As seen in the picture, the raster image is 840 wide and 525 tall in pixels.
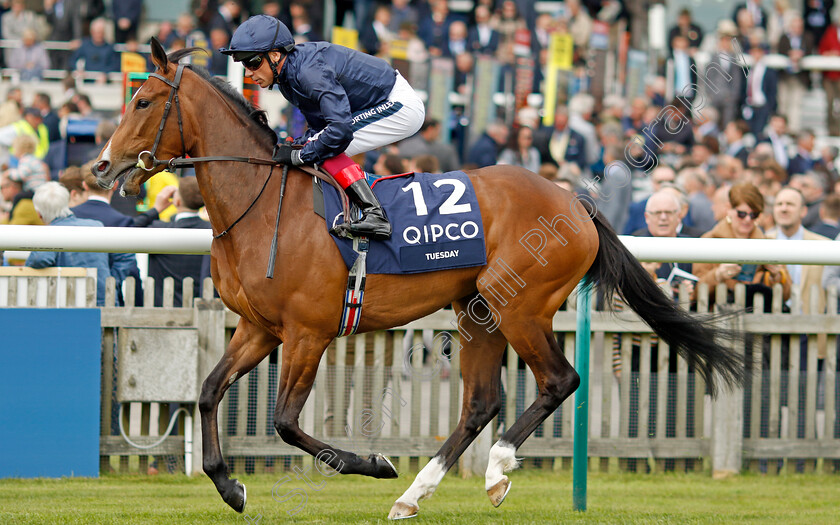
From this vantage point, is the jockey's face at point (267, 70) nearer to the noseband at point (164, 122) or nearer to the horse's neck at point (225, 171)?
the horse's neck at point (225, 171)

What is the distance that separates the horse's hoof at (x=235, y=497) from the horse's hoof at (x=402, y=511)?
70 centimetres

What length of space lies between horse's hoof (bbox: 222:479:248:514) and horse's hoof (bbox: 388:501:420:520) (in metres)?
0.70

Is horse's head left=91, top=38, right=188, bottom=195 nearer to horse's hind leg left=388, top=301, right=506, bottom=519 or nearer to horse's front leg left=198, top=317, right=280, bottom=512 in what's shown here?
horse's front leg left=198, top=317, right=280, bottom=512

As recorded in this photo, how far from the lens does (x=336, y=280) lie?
15.8 feet

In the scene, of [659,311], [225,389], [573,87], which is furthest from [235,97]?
[573,87]

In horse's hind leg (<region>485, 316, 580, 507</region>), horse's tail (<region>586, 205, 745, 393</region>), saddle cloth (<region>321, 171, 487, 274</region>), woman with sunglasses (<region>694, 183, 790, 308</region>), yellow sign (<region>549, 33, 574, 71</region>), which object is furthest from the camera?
yellow sign (<region>549, 33, 574, 71</region>)

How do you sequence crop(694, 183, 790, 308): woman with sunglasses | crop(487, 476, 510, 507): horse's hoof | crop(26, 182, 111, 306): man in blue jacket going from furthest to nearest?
crop(694, 183, 790, 308): woman with sunglasses
crop(26, 182, 111, 306): man in blue jacket
crop(487, 476, 510, 507): horse's hoof

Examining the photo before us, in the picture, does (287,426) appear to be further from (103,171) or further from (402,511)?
(103,171)

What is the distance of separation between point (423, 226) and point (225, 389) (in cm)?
121

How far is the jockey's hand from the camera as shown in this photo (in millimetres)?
4863

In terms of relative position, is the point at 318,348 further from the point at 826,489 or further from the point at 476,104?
the point at 476,104

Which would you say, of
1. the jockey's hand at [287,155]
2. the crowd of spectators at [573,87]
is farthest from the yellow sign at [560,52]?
the jockey's hand at [287,155]

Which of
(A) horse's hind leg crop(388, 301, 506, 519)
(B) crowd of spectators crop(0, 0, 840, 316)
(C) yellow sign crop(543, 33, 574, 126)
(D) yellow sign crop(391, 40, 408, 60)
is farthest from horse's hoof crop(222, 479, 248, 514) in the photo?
(C) yellow sign crop(543, 33, 574, 126)

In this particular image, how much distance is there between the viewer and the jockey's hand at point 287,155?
191 inches
